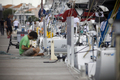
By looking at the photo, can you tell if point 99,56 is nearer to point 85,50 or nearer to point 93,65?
point 93,65

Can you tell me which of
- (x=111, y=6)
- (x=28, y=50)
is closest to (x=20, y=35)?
(x=28, y=50)

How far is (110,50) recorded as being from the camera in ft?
21.2

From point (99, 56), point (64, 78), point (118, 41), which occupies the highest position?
point (118, 41)

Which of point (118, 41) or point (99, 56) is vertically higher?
point (118, 41)

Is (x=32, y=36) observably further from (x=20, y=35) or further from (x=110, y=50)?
(x=20, y=35)

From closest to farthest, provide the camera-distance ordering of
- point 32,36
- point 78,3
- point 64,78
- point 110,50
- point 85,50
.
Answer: point 110,50
point 64,78
point 85,50
point 32,36
point 78,3

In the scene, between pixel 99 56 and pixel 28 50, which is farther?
pixel 28 50

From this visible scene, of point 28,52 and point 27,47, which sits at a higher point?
point 27,47

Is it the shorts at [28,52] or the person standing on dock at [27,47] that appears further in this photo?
the shorts at [28,52]

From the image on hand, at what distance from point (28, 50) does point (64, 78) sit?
4.86m

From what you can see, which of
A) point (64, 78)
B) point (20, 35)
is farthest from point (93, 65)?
point (20, 35)

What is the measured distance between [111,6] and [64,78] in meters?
4.17

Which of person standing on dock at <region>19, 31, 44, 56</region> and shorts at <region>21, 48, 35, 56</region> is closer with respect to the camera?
person standing on dock at <region>19, 31, 44, 56</region>

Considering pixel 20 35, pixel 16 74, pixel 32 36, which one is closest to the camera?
pixel 16 74
